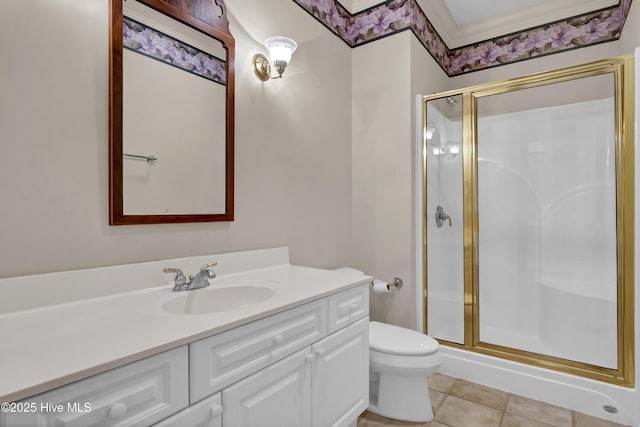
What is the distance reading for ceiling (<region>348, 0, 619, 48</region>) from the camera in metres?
2.48

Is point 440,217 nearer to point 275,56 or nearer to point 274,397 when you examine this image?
point 275,56

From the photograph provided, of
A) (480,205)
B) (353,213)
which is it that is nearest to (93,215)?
(353,213)

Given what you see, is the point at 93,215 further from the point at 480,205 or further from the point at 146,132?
the point at 480,205

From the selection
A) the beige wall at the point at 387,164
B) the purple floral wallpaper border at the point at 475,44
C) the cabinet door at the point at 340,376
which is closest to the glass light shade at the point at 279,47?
the purple floral wallpaper border at the point at 475,44

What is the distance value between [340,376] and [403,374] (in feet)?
1.57

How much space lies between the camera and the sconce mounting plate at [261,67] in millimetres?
1707

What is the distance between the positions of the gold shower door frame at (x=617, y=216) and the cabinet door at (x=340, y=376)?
3.25 feet

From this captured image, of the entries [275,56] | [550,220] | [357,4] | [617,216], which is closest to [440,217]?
[550,220]

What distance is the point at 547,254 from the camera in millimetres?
2270

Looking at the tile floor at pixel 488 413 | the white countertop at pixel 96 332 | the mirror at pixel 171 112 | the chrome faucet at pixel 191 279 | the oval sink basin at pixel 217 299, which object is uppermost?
the mirror at pixel 171 112

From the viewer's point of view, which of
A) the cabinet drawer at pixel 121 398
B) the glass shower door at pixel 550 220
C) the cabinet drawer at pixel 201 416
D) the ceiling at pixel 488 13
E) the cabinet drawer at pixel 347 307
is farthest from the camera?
the ceiling at pixel 488 13

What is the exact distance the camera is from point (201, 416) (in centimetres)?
84

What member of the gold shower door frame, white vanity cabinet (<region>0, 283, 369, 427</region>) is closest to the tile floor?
the gold shower door frame

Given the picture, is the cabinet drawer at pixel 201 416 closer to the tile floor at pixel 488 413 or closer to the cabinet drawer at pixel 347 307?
the cabinet drawer at pixel 347 307
